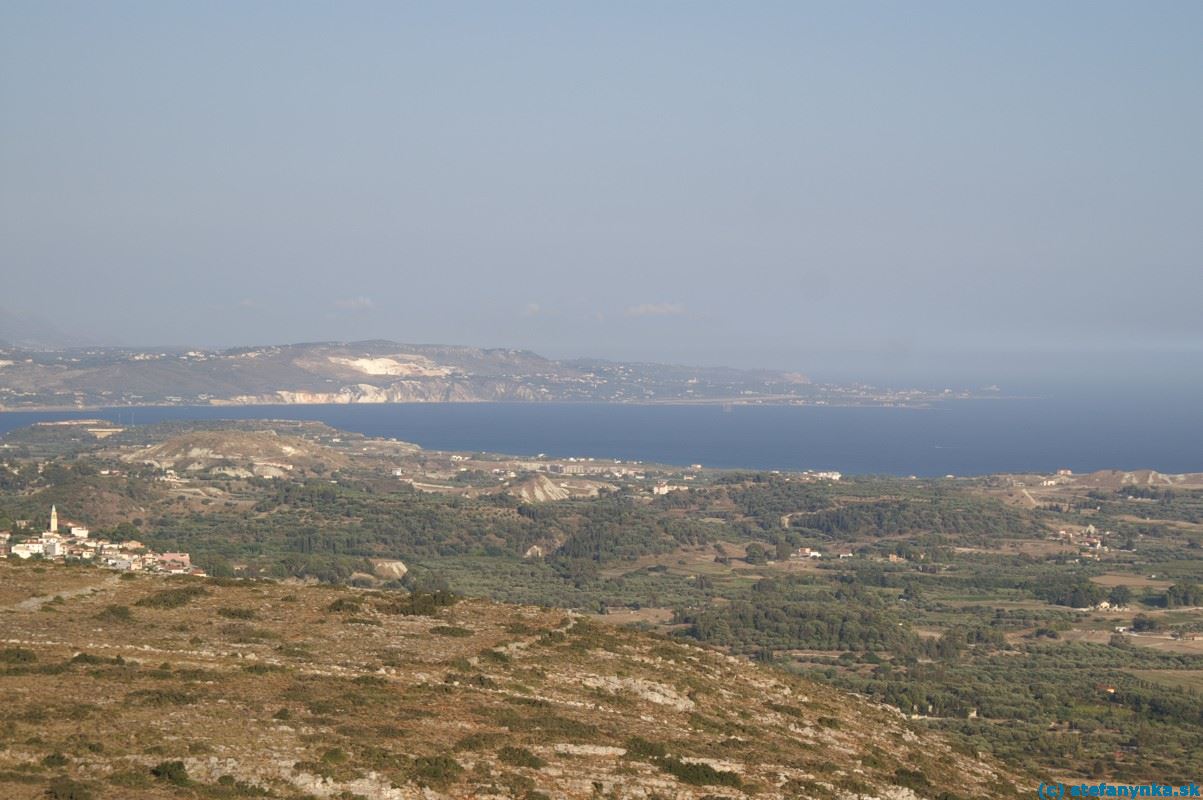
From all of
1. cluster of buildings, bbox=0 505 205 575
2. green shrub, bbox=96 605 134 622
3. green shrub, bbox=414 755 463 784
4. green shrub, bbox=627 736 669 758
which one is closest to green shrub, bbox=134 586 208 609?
green shrub, bbox=96 605 134 622

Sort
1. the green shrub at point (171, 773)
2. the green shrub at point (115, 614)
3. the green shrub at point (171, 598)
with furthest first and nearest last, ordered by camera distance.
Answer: the green shrub at point (171, 598) → the green shrub at point (115, 614) → the green shrub at point (171, 773)

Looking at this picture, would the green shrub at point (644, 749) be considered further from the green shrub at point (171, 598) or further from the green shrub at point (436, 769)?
the green shrub at point (171, 598)

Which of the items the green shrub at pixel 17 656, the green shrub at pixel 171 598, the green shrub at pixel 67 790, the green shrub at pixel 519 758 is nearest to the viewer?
the green shrub at pixel 67 790

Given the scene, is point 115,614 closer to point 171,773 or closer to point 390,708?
point 390,708

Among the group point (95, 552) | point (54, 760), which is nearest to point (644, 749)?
point (54, 760)

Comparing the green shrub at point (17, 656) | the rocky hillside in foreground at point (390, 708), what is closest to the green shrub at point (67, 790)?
the rocky hillside in foreground at point (390, 708)

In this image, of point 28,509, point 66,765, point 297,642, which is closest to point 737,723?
point 297,642

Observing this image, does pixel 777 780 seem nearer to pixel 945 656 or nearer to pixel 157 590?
pixel 157 590
